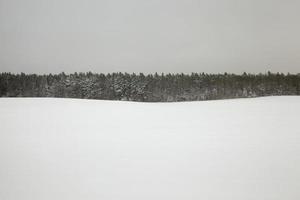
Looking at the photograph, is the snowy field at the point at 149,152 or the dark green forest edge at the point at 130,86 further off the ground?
the dark green forest edge at the point at 130,86

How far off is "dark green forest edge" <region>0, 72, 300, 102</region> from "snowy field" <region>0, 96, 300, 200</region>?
2.18ft

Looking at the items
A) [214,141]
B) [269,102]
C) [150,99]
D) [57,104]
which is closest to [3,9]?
[57,104]

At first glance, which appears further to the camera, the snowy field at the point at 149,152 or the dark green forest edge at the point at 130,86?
the dark green forest edge at the point at 130,86

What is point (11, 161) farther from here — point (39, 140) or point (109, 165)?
point (109, 165)

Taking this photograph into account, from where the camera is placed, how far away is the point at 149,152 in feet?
9.25

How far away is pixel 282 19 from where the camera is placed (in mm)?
4895

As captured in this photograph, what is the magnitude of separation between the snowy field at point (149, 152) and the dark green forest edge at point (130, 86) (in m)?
0.66

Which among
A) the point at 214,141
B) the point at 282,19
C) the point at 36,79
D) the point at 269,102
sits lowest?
the point at 214,141

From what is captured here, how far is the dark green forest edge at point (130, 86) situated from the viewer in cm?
459

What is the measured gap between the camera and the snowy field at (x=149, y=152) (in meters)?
2.32

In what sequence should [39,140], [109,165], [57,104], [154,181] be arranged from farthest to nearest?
[57,104], [39,140], [109,165], [154,181]

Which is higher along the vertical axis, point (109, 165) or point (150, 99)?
point (150, 99)

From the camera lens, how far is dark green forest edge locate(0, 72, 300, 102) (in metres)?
4.59

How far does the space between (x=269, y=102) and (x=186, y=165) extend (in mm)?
2052
